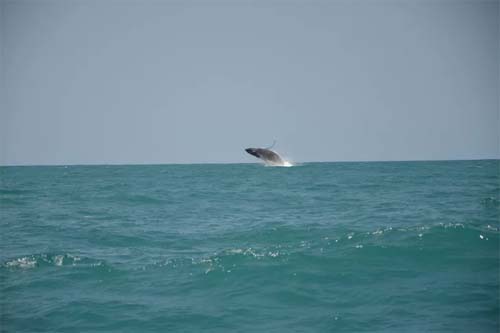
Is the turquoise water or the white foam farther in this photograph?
the white foam

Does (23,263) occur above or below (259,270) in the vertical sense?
below

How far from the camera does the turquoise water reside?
9.37m

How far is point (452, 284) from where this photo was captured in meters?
10.9

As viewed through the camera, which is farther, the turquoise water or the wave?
the wave

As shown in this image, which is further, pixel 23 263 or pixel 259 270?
pixel 23 263

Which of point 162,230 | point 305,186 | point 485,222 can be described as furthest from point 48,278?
point 305,186

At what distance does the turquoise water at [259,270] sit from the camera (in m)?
9.37

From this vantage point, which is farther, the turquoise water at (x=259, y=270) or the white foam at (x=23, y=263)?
the white foam at (x=23, y=263)

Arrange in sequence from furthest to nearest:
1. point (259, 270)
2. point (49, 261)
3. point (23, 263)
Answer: point (49, 261)
point (23, 263)
point (259, 270)

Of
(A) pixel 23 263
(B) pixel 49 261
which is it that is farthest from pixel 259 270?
(A) pixel 23 263

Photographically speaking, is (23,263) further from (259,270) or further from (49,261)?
(259,270)

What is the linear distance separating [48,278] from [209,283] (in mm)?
5055

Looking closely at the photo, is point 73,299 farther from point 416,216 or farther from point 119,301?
point 416,216

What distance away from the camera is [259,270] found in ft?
39.8
